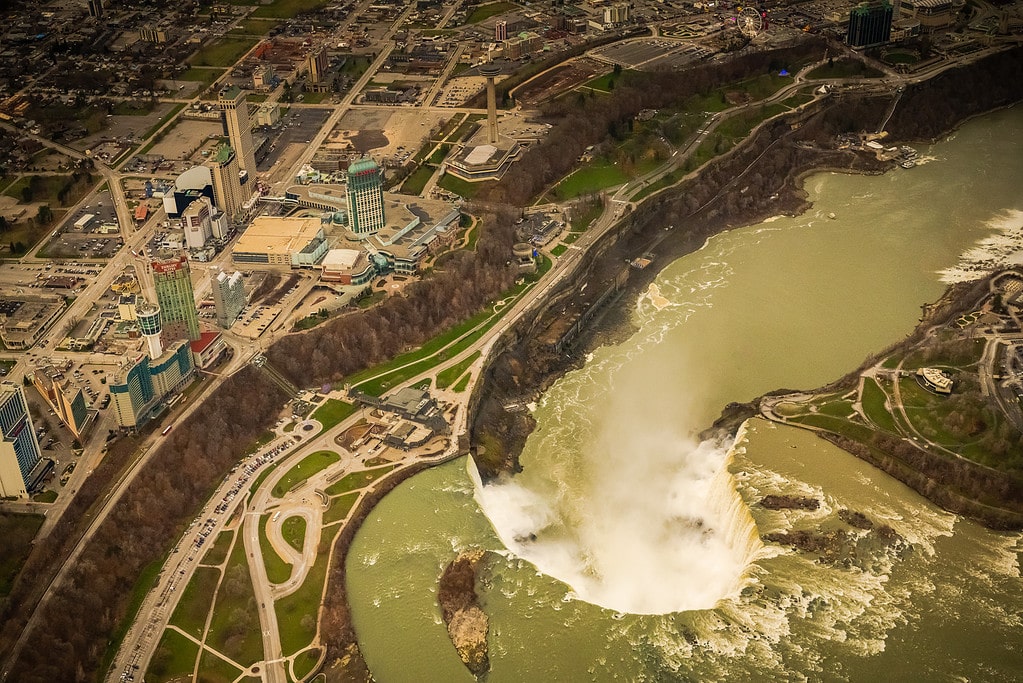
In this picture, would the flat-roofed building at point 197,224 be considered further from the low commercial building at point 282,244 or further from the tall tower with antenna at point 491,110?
the tall tower with antenna at point 491,110

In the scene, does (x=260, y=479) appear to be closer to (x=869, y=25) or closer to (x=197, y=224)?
(x=197, y=224)

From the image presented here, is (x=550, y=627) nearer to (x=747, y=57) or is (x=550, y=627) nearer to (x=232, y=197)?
(x=232, y=197)

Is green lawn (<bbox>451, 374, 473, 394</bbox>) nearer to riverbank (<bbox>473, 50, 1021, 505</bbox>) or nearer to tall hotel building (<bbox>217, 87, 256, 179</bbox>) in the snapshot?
riverbank (<bbox>473, 50, 1021, 505</bbox>)

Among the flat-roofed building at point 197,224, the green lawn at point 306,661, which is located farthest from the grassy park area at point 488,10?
the green lawn at point 306,661

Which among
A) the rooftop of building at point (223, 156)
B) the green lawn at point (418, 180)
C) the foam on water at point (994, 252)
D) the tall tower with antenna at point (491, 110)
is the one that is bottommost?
the foam on water at point (994, 252)

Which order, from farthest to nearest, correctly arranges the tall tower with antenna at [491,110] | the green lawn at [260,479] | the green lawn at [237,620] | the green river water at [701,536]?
the tall tower with antenna at [491,110], the green lawn at [260,479], the green lawn at [237,620], the green river water at [701,536]

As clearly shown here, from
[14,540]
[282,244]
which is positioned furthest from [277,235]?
[14,540]
